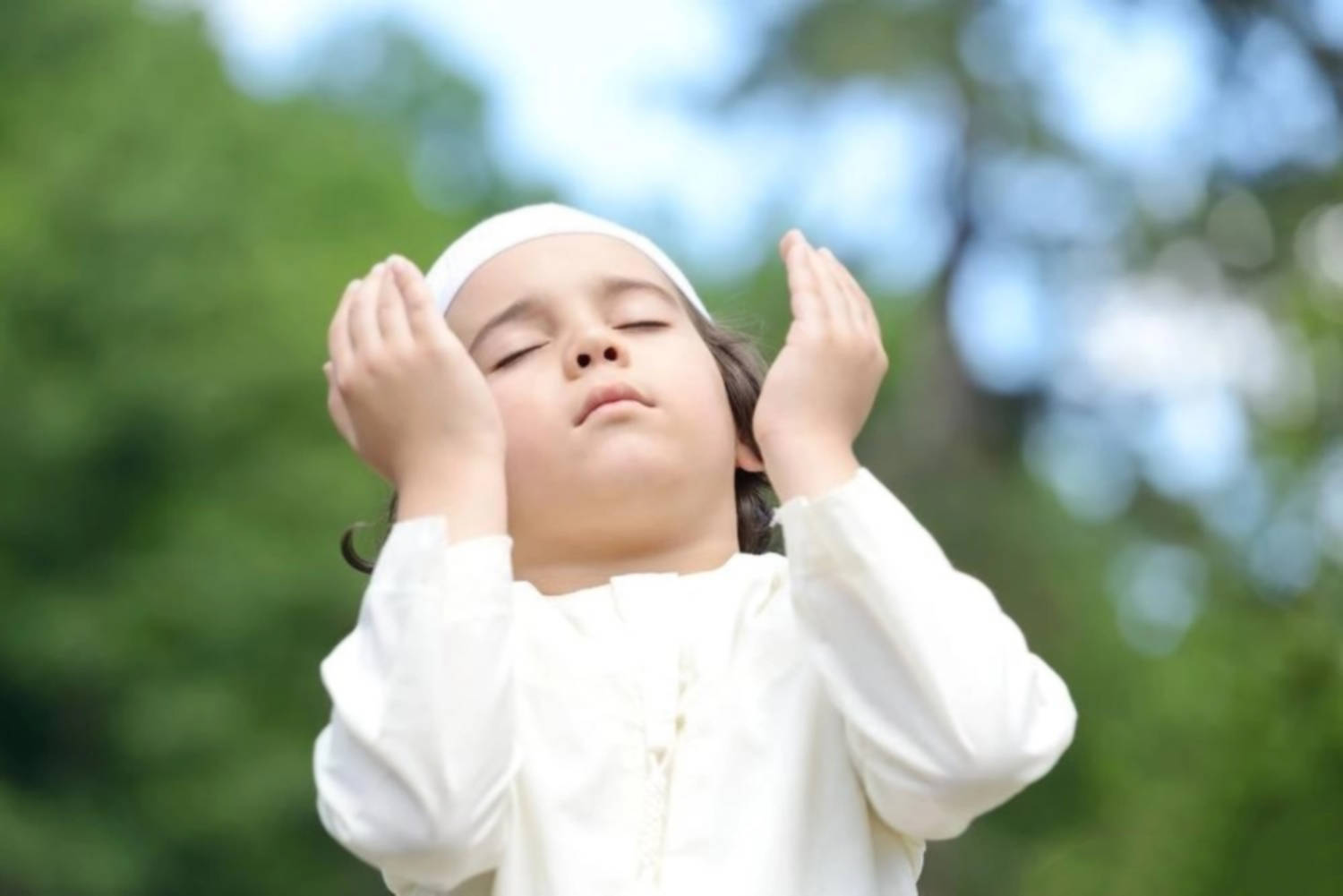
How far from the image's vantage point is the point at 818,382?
317 cm

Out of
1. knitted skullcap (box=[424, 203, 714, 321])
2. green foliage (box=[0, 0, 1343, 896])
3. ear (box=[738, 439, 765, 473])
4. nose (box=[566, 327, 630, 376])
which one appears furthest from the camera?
green foliage (box=[0, 0, 1343, 896])

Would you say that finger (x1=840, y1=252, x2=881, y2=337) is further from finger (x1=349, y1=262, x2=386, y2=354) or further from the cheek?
finger (x1=349, y1=262, x2=386, y2=354)

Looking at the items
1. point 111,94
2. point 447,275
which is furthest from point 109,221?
point 447,275

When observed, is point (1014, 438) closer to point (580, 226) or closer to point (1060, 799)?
point (1060, 799)

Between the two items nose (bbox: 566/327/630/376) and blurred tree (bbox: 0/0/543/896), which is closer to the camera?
nose (bbox: 566/327/630/376)

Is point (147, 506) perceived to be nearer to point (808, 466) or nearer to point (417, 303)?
→ point (417, 303)

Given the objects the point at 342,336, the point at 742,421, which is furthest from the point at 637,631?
the point at 742,421

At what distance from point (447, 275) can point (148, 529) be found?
21146 mm

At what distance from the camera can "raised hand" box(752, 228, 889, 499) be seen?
310 centimetres

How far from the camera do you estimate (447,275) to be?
368 cm

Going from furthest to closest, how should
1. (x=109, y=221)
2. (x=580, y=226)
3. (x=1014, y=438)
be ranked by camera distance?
(x=1014, y=438)
(x=109, y=221)
(x=580, y=226)

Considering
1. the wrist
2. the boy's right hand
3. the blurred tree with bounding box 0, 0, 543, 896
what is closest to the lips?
the boy's right hand

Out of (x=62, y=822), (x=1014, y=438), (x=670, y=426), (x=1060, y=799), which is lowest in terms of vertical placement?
(x=1060, y=799)

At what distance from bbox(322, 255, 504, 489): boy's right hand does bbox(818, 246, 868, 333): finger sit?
0.45 meters
